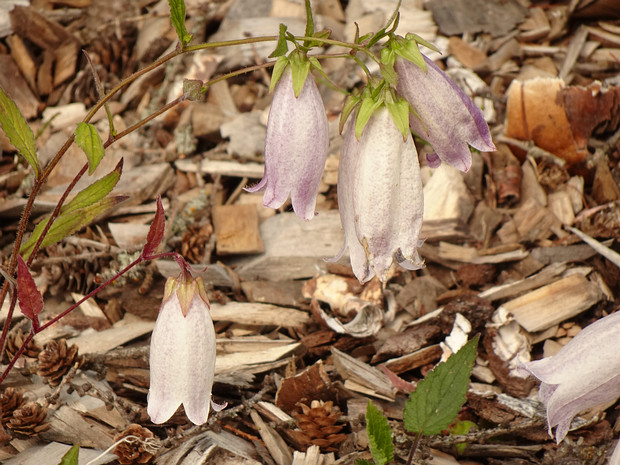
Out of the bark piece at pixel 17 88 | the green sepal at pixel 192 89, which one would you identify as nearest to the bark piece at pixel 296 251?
the green sepal at pixel 192 89

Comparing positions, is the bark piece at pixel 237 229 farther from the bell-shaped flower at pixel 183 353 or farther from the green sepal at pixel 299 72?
the green sepal at pixel 299 72

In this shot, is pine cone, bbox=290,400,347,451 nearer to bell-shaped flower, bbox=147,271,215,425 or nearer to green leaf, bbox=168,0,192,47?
bell-shaped flower, bbox=147,271,215,425

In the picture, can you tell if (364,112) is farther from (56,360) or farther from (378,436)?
(56,360)

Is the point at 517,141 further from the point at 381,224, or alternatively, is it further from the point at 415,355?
the point at 381,224

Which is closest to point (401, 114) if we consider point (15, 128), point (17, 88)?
point (15, 128)

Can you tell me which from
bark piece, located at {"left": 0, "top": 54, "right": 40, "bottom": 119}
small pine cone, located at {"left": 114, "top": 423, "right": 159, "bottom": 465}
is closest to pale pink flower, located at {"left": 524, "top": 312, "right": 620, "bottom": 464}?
small pine cone, located at {"left": 114, "top": 423, "right": 159, "bottom": 465}

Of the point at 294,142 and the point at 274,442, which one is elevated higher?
the point at 294,142

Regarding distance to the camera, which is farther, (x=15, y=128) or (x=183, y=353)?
(x=15, y=128)
